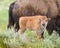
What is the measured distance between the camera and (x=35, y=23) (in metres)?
8.24

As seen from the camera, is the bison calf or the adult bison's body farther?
the adult bison's body

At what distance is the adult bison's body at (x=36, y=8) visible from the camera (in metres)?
8.12

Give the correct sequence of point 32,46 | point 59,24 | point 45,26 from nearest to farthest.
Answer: point 32,46
point 45,26
point 59,24

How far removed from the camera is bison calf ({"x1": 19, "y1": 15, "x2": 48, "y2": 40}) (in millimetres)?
7977

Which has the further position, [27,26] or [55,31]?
[55,31]

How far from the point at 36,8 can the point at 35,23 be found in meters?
0.42

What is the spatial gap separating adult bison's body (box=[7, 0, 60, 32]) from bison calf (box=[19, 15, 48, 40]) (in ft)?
0.61

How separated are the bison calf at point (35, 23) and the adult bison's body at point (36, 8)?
0.19 metres

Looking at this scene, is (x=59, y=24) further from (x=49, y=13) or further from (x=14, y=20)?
(x=14, y=20)

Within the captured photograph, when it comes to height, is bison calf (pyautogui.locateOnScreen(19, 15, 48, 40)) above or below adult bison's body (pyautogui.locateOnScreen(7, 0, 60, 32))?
below

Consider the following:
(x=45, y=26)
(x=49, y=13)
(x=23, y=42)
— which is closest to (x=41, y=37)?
(x=45, y=26)

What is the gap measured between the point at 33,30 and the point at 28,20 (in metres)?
0.36

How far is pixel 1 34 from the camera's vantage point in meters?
6.12

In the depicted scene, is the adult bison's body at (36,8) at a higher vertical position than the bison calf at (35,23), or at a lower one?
higher
